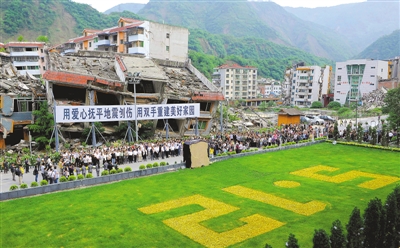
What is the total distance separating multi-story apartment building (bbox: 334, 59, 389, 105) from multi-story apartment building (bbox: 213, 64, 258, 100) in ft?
71.7

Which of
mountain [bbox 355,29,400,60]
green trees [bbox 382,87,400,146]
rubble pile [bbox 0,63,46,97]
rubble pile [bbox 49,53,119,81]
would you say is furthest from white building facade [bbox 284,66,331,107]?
mountain [bbox 355,29,400,60]

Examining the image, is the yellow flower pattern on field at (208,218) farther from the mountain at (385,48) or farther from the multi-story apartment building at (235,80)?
the mountain at (385,48)

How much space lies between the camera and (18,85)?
34469 mm

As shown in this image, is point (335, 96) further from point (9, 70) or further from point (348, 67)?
point (9, 70)

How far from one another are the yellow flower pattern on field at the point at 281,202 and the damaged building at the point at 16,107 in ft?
73.4

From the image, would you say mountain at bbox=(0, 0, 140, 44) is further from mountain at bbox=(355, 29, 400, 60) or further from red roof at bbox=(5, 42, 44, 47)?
mountain at bbox=(355, 29, 400, 60)

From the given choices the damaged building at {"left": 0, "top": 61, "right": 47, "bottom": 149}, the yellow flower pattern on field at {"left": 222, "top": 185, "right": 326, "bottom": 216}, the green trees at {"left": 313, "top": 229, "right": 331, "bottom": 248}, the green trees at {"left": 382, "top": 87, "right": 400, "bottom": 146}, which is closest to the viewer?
the green trees at {"left": 313, "top": 229, "right": 331, "bottom": 248}

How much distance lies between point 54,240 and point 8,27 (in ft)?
291

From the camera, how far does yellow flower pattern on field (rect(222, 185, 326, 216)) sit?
1600 cm

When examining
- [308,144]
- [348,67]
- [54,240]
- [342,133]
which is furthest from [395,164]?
[348,67]

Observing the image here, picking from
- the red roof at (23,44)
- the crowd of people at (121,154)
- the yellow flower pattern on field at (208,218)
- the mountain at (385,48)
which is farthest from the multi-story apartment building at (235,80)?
the mountain at (385,48)

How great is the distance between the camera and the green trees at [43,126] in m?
30.9

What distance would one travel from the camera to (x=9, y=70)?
39.3 m

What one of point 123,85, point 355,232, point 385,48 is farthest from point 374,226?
point 385,48
